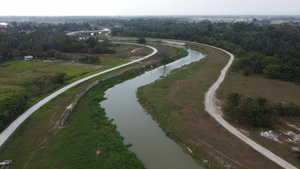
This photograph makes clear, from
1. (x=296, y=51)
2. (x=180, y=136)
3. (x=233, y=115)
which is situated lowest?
(x=180, y=136)

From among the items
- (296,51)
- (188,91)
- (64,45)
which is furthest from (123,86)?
(296,51)

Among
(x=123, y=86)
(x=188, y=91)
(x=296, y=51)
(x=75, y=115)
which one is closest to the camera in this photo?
(x=75, y=115)

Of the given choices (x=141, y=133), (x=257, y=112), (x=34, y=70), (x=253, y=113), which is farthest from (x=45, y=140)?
(x=34, y=70)

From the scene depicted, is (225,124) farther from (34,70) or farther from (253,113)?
(34,70)

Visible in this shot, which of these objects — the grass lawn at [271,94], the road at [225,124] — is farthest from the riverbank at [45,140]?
the grass lawn at [271,94]

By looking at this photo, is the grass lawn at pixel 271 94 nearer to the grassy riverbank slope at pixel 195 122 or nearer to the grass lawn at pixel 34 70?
the grassy riverbank slope at pixel 195 122

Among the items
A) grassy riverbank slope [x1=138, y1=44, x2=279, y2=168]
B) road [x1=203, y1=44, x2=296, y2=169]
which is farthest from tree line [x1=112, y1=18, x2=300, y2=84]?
road [x1=203, y1=44, x2=296, y2=169]

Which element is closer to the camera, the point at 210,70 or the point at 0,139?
the point at 0,139

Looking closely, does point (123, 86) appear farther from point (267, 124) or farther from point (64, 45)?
point (64, 45)
